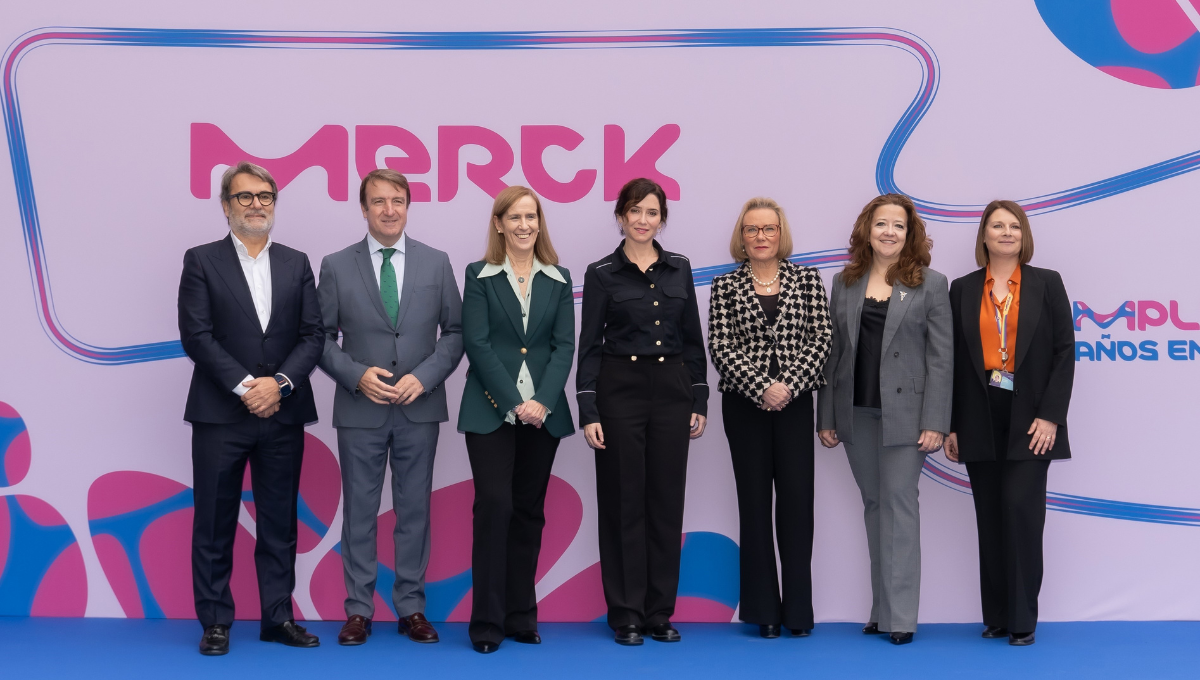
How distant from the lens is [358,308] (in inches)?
137

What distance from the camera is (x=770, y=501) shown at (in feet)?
11.7

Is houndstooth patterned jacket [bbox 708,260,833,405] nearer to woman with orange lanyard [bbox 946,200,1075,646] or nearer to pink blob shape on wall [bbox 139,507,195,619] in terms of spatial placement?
woman with orange lanyard [bbox 946,200,1075,646]

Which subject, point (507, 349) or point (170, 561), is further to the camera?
point (170, 561)

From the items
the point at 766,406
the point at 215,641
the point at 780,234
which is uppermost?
the point at 780,234

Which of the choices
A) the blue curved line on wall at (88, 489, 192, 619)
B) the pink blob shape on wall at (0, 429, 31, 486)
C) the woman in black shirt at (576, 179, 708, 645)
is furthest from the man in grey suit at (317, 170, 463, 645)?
the pink blob shape on wall at (0, 429, 31, 486)

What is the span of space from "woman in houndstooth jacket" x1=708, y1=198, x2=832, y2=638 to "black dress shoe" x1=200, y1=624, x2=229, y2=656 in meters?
2.02

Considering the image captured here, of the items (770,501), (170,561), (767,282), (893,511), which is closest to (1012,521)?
(893,511)

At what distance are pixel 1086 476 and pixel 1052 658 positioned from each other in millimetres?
990

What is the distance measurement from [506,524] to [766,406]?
110cm

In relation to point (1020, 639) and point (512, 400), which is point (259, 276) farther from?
point (1020, 639)

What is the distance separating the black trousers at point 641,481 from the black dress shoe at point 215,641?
1.46m

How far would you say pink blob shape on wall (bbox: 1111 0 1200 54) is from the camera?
13.1 ft

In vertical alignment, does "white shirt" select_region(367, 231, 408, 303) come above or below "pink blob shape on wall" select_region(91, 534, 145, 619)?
above

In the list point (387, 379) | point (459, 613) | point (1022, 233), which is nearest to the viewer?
point (387, 379)
